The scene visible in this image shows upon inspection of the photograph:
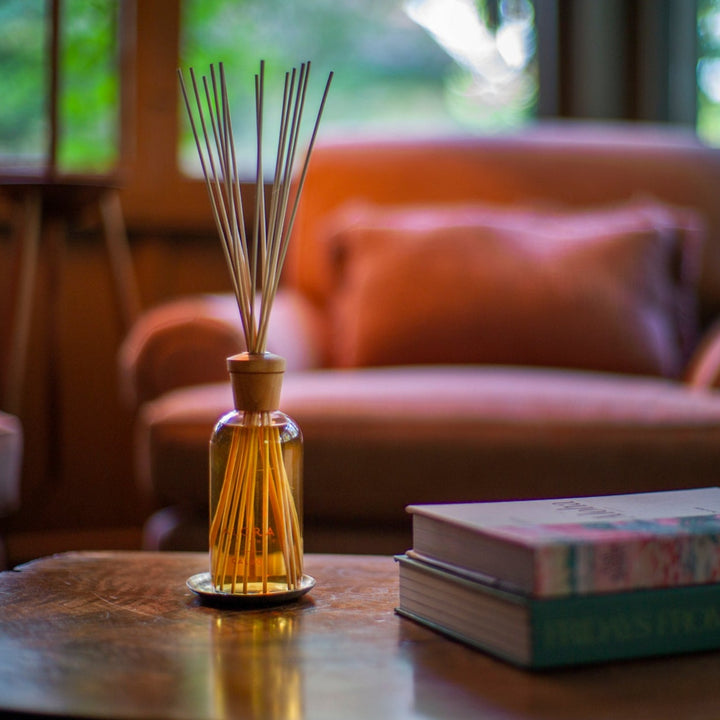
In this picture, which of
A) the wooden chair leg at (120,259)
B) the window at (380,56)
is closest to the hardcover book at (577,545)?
the wooden chair leg at (120,259)

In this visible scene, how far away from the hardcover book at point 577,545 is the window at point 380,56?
2179 mm

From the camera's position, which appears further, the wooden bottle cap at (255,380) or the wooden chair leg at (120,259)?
the wooden chair leg at (120,259)

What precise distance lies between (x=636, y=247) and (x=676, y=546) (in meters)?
1.43

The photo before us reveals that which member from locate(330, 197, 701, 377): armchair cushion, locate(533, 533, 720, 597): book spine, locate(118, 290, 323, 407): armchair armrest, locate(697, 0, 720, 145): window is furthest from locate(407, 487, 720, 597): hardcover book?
locate(697, 0, 720, 145): window

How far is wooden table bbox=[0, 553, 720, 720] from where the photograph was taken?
0.59 meters

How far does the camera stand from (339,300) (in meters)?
2.24

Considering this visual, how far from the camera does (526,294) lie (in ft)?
6.57

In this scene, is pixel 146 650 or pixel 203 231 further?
pixel 203 231

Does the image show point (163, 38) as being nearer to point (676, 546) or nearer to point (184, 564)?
point (184, 564)

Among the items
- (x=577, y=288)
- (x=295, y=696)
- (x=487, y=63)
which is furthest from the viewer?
(x=487, y=63)

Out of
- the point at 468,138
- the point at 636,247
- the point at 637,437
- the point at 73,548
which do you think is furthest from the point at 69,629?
the point at 73,548

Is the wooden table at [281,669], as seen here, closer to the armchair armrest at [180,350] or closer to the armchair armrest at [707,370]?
the armchair armrest at [180,350]

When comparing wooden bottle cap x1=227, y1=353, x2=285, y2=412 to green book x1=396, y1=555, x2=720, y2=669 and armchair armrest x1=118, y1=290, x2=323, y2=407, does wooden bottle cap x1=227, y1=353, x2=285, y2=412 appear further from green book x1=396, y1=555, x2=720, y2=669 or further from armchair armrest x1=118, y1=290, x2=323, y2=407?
armchair armrest x1=118, y1=290, x2=323, y2=407

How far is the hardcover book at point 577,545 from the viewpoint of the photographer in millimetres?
666
